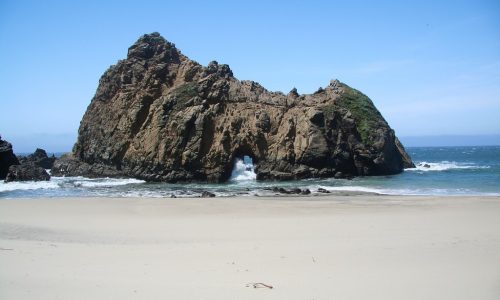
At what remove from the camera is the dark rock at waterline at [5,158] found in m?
42.3

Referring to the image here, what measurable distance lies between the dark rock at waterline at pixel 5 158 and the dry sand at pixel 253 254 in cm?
2705

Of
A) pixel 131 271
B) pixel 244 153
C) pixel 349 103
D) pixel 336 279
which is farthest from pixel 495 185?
pixel 131 271

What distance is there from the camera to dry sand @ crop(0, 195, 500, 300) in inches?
312

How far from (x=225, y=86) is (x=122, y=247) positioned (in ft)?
100

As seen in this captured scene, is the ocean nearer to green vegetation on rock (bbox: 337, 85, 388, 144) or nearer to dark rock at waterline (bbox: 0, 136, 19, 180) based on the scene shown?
green vegetation on rock (bbox: 337, 85, 388, 144)

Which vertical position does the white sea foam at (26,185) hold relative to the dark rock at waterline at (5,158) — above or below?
below

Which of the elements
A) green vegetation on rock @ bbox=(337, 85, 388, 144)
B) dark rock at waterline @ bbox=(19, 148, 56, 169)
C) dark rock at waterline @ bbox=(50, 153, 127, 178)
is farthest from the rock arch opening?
dark rock at waterline @ bbox=(19, 148, 56, 169)

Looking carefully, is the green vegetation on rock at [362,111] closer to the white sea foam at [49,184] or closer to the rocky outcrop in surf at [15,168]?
the white sea foam at [49,184]

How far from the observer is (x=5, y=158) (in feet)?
141

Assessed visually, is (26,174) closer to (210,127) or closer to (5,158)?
(5,158)

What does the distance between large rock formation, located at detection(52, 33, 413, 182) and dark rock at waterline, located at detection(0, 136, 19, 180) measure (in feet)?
14.5

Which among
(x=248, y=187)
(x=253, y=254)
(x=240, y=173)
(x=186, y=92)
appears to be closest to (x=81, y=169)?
(x=186, y=92)

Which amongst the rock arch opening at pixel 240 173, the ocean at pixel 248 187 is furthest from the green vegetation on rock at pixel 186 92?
the ocean at pixel 248 187

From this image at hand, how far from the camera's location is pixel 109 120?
42.2 metres
